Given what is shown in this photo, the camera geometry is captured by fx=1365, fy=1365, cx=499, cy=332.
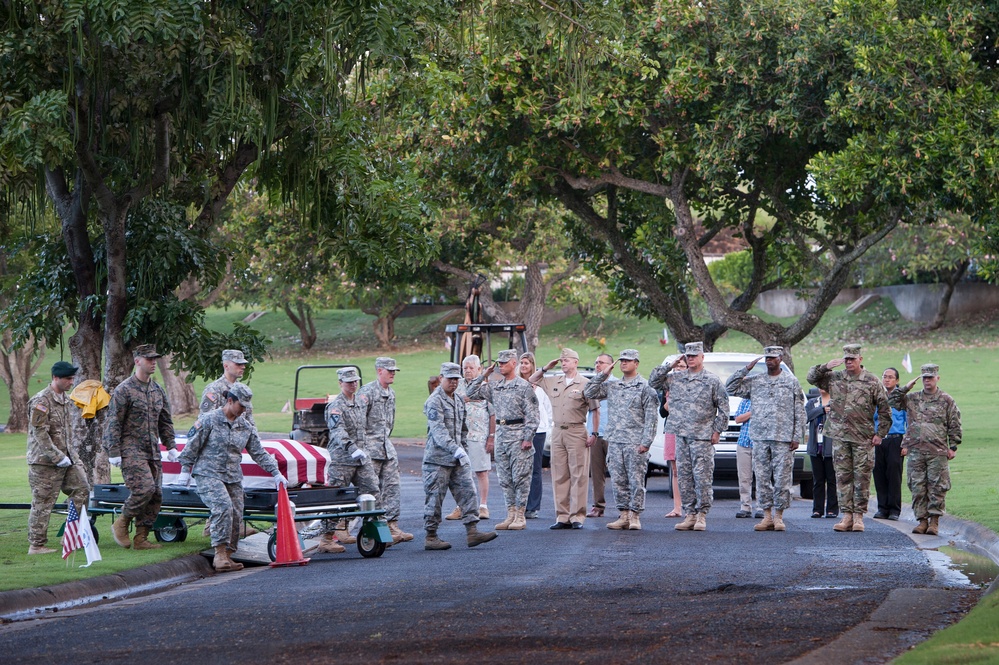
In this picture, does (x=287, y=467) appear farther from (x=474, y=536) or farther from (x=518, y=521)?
(x=518, y=521)

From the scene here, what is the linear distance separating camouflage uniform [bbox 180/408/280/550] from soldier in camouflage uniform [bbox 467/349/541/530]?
134 inches

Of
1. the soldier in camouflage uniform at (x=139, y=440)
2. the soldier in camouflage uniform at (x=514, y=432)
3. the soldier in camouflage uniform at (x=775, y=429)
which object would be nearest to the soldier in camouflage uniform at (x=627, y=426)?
the soldier in camouflage uniform at (x=514, y=432)

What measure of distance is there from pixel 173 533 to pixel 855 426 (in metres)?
7.69

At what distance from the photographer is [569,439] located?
638 inches

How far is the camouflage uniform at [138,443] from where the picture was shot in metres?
13.5

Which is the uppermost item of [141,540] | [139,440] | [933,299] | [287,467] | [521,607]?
[933,299]

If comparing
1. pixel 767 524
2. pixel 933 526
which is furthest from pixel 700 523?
pixel 933 526

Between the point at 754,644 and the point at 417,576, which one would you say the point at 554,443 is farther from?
the point at 754,644

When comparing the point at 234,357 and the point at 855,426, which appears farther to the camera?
the point at 855,426

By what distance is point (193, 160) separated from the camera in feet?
54.5

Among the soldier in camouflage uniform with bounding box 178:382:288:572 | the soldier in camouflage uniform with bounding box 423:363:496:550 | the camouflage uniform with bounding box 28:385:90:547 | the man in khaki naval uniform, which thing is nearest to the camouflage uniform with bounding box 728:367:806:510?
the man in khaki naval uniform

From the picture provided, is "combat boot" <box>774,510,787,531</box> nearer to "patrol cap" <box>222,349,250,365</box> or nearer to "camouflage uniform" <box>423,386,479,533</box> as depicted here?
"camouflage uniform" <box>423,386,479,533</box>

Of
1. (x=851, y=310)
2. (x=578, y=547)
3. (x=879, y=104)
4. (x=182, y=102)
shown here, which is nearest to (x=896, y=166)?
(x=879, y=104)

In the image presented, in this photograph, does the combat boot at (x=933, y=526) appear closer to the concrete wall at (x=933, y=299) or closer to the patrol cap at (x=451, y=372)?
the patrol cap at (x=451, y=372)
